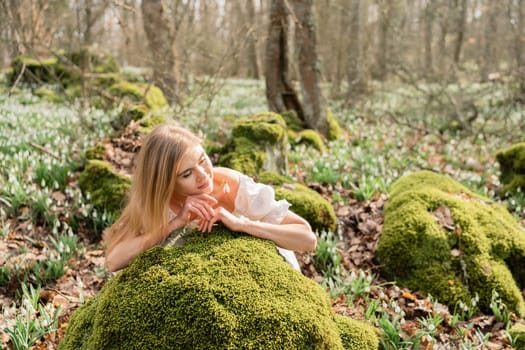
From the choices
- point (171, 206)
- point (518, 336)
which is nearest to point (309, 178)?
point (518, 336)

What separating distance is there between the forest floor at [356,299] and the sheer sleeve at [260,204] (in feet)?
3.36

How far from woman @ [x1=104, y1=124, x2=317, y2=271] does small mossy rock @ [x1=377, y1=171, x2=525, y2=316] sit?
1594mm

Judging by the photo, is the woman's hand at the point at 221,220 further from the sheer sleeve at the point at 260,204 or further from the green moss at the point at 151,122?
the green moss at the point at 151,122

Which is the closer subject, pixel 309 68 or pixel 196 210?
pixel 196 210

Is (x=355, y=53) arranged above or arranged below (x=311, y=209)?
above

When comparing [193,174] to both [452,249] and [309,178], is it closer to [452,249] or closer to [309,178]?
[452,249]

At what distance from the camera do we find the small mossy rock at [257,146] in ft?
16.8

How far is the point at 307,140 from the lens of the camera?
7.41 metres

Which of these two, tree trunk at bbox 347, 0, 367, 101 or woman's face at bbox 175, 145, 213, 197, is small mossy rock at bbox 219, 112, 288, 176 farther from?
tree trunk at bbox 347, 0, 367, 101

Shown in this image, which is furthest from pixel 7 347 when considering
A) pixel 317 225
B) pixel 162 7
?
pixel 162 7

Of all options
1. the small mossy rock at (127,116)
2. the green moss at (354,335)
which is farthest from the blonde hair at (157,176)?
the small mossy rock at (127,116)

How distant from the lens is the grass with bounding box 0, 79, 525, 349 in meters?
2.88

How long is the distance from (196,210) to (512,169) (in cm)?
490

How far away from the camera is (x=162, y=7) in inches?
413
